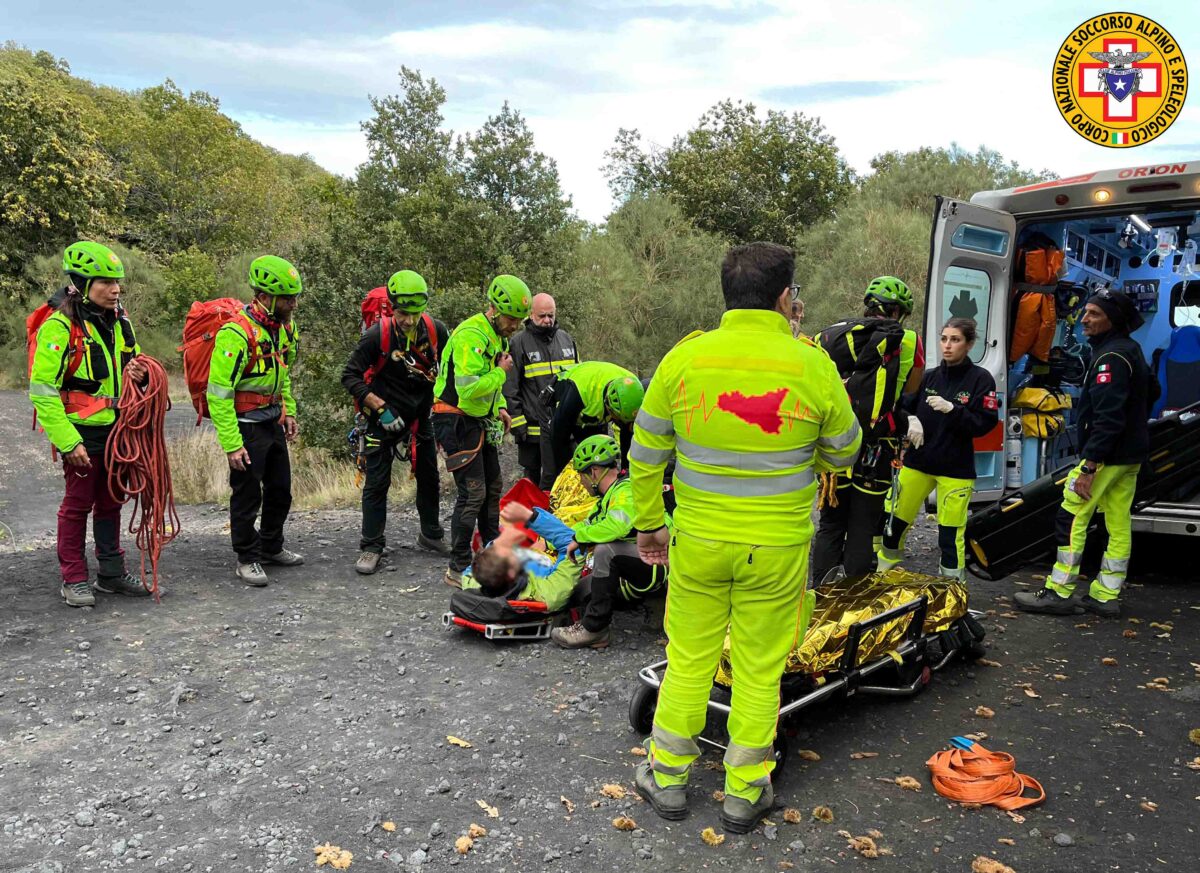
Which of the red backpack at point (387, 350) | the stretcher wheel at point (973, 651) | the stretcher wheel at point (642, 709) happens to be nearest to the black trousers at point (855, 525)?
the stretcher wheel at point (973, 651)

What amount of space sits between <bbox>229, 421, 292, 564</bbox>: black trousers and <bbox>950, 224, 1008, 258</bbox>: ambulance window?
5017 millimetres

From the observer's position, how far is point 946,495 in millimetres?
5387

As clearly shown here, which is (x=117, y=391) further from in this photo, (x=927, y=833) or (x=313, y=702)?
(x=927, y=833)

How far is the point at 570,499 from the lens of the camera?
5828mm

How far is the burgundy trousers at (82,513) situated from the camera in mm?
5566

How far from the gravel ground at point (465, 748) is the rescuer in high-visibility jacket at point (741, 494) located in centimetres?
32

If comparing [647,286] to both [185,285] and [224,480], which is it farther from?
[185,285]

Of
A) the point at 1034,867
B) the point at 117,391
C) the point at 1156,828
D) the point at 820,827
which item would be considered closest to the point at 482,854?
the point at 820,827

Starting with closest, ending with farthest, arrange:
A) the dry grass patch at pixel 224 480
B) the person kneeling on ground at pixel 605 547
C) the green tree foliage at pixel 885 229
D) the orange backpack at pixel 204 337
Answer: the person kneeling on ground at pixel 605 547 < the orange backpack at pixel 204 337 < the dry grass patch at pixel 224 480 < the green tree foliage at pixel 885 229

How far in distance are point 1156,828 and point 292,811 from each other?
3.21 m

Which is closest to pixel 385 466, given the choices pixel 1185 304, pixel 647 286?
pixel 1185 304

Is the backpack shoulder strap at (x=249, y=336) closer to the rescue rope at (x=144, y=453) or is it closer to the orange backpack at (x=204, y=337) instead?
the orange backpack at (x=204, y=337)

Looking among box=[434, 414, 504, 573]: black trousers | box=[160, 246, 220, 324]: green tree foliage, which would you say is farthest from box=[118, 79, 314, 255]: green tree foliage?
box=[434, 414, 504, 573]: black trousers

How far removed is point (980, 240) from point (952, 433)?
6.21ft
